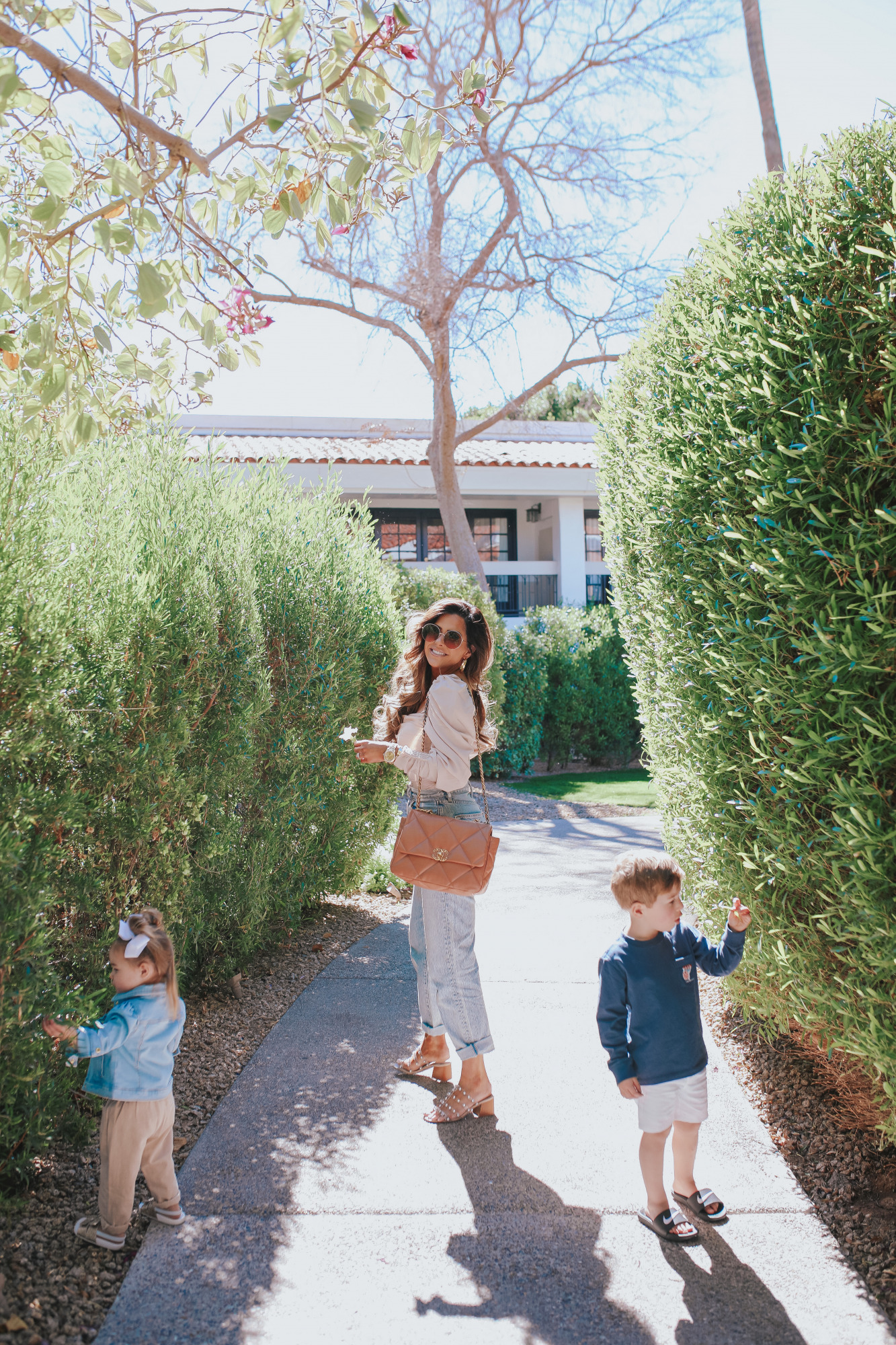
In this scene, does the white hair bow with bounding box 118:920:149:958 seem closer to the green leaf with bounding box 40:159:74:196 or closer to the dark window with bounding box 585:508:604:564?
the green leaf with bounding box 40:159:74:196

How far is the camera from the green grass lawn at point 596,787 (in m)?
12.4

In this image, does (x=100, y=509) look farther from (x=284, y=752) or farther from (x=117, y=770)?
(x=284, y=752)

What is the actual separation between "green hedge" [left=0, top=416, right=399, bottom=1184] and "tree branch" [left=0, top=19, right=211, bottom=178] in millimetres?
1272

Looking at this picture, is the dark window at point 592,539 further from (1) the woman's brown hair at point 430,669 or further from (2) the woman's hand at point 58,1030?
(2) the woman's hand at point 58,1030

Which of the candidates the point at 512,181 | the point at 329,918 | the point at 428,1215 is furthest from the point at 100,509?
the point at 512,181

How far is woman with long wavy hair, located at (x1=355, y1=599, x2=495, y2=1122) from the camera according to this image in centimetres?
358

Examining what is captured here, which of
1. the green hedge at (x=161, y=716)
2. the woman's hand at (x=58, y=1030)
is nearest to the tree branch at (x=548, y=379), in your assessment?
the green hedge at (x=161, y=716)

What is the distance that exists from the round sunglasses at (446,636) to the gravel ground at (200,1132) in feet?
6.80

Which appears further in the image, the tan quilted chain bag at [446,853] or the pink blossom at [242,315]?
the pink blossom at [242,315]

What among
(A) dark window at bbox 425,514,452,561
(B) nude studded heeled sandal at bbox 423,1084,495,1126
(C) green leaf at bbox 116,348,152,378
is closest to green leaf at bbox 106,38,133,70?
(C) green leaf at bbox 116,348,152,378

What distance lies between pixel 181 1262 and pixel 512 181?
15.7 m

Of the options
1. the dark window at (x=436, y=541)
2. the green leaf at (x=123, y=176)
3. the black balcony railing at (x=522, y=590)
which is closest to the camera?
the green leaf at (x=123, y=176)

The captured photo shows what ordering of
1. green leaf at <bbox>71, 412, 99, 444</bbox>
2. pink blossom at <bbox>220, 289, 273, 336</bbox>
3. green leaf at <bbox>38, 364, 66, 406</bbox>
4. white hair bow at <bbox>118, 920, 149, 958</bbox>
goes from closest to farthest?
1. white hair bow at <bbox>118, 920, 149, 958</bbox>
2. green leaf at <bbox>38, 364, 66, 406</bbox>
3. green leaf at <bbox>71, 412, 99, 444</bbox>
4. pink blossom at <bbox>220, 289, 273, 336</bbox>

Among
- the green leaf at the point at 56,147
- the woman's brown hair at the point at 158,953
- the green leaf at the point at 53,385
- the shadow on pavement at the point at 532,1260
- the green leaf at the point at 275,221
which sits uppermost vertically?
the green leaf at the point at 56,147
